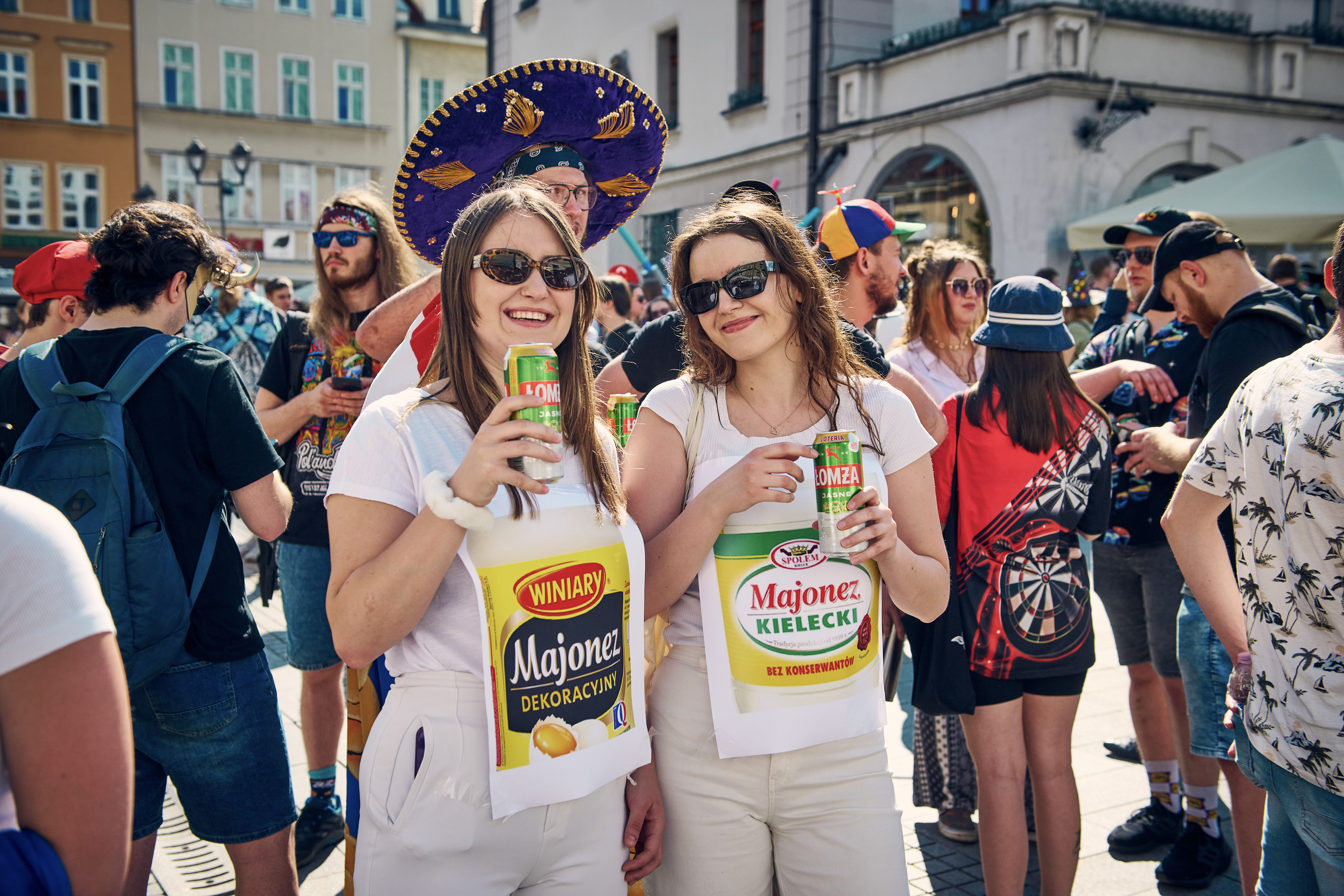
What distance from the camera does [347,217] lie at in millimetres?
3574

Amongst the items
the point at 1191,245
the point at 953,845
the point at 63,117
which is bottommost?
the point at 953,845

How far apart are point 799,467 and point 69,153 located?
35.9 m

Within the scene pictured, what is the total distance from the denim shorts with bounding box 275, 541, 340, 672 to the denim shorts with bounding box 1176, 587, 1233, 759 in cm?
296

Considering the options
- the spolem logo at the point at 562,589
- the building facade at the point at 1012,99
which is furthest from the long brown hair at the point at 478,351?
the building facade at the point at 1012,99

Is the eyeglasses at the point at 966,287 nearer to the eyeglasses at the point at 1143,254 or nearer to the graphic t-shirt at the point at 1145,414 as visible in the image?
the graphic t-shirt at the point at 1145,414

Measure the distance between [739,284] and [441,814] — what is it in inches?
47.7

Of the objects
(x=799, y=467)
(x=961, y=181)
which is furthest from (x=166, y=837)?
(x=961, y=181)

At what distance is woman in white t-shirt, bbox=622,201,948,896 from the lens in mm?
1940

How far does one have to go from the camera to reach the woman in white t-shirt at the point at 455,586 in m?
1.56

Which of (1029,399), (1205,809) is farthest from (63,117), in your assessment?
(1205,809)

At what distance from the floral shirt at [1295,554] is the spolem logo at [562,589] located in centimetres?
136

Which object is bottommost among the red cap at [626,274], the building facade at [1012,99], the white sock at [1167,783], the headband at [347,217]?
the white sock at [1167,783]

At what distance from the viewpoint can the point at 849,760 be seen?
2012mm

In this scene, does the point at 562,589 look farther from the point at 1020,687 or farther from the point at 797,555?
the point at 1020,687
